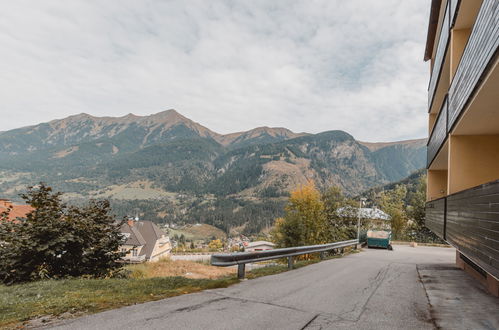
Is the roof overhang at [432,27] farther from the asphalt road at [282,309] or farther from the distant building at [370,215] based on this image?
the distant building at [370,215]

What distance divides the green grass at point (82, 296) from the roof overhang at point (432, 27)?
1491 cm

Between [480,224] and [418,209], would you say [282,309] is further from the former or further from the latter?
[418,209]

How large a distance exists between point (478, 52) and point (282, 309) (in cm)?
576

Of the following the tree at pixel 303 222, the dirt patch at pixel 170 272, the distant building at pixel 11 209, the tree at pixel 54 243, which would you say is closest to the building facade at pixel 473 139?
the dirt patch at pixel 170 272

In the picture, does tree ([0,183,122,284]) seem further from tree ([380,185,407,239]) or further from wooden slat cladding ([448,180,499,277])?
tree ([380,185,407,239])

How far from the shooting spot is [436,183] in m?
17.1

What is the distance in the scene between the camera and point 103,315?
483 centimetres

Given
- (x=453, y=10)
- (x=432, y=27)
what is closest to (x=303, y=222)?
(x=432, y=27)

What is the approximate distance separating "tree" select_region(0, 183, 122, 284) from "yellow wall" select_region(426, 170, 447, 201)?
15.4 metres

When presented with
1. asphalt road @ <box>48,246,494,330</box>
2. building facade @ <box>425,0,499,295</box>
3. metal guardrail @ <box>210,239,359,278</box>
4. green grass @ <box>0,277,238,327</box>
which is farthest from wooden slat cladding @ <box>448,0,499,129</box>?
green grass @ <box>0,277,238,327</box>

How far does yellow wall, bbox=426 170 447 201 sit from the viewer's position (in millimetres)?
16844

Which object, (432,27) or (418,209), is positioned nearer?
(432,27)

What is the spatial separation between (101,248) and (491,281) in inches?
472

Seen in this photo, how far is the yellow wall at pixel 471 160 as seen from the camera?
338 inches
